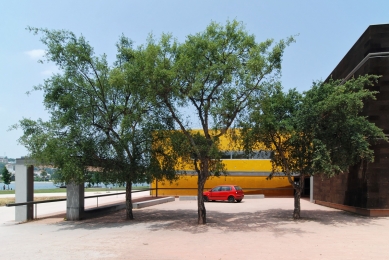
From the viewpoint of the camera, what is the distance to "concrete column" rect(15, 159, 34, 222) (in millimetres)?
18234

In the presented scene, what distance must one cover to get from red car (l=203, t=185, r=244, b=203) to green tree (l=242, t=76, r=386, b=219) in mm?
11992

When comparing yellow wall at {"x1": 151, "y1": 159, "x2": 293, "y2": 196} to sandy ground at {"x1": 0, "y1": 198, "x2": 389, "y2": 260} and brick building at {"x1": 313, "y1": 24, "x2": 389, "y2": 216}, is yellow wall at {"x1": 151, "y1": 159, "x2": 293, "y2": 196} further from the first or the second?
sandy ground at {"x1": 0, "y1": 198, "x2": 389, "y2": 260}

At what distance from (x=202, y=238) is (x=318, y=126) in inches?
300

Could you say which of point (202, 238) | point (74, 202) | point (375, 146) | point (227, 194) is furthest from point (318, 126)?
point (227, 194)

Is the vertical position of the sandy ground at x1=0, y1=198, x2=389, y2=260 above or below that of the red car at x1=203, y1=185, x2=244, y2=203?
above

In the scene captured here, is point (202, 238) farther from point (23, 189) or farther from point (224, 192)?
point (224, 192)

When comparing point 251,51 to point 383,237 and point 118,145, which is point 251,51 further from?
point 383,237

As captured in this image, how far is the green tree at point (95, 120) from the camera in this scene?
15.9m

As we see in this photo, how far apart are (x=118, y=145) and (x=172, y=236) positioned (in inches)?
210

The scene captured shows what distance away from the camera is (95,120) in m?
17.2

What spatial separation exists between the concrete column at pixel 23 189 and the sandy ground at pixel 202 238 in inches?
37.4

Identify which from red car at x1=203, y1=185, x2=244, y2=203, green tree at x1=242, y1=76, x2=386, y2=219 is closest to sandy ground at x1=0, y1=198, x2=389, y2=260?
green tree at x1=242, y1=76, x2=386, y2=219

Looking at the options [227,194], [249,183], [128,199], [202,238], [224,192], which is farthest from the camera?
[249,183]

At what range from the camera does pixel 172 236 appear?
13.2 m
